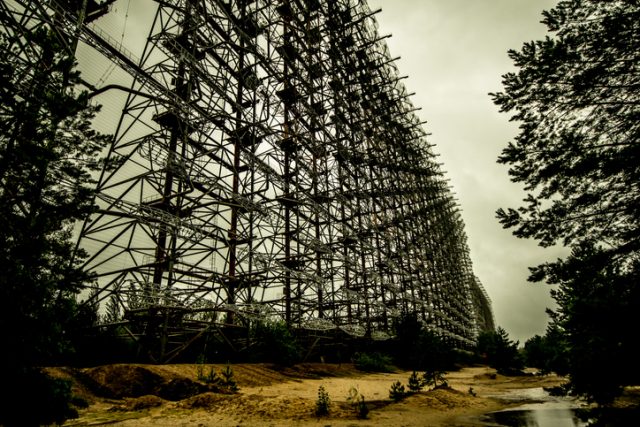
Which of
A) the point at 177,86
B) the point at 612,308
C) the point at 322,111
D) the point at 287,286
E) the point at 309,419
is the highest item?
the point at 322,111

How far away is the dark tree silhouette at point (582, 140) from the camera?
5.52 m

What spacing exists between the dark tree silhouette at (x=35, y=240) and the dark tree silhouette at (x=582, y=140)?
21.7ft

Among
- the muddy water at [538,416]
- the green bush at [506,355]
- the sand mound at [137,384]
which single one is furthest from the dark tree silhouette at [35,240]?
the green bush at [506,355]

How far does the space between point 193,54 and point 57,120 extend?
924 cm

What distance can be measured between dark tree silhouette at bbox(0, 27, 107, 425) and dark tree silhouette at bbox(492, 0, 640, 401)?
6607mm

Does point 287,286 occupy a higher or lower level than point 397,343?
higher

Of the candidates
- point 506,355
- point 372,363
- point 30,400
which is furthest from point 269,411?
point 506,355

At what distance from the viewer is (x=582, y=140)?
616 cm

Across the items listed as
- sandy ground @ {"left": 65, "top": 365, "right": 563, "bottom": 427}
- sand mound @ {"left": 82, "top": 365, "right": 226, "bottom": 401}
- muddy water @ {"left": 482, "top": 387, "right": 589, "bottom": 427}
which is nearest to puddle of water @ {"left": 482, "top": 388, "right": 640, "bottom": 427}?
muddy water @ {"left": 482, "top": 387, "right": 589, "bottom": 427}

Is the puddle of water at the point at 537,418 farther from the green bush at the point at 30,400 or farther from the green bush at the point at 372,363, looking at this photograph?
the green bush at the point at 372,363

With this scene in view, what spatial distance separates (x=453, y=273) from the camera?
178ft

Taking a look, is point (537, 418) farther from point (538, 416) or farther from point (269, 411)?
point (269, 411)

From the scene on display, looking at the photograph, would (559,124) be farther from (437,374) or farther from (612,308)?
(437,374)

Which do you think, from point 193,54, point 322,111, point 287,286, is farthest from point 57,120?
point 322,111
